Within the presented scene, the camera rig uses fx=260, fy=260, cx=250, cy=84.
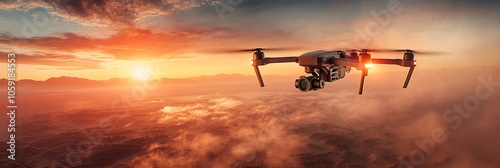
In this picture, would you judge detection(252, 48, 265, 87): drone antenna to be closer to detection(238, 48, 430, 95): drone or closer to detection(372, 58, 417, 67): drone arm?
detection(238, 48, 430, 95): drone

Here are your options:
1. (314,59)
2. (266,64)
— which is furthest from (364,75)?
(266,64)

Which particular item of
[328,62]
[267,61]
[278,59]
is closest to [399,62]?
[328,62]

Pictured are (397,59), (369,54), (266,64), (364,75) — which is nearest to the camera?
(364,75)

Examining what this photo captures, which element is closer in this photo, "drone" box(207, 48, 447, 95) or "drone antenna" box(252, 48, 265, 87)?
"drone" box(207, 48, 447, 95)

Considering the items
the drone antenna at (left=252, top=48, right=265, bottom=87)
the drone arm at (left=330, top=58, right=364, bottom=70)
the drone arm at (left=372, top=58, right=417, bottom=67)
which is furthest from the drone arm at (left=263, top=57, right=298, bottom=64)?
the drone arm at (left=372, top=58, right=417, bottom=67)

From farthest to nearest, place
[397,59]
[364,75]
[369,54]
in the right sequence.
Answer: [369,54] < [397,59] < [364,75]

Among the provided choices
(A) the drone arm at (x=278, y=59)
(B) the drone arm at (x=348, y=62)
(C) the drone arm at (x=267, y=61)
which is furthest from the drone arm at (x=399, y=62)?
(C) the drone arm at (x=267, y=61)

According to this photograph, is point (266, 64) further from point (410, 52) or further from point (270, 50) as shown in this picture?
point (410, 52)

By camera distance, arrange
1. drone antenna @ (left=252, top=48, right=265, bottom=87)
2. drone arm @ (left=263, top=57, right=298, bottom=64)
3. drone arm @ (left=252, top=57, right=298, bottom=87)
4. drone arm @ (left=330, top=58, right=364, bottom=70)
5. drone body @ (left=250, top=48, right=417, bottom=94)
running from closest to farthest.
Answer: drone arm @ (left=330, top=58, right=364, bottom=70)
drone body @ (left=250, top=48, right=417, bottom=94)
drone arm @ (left=263, top=57, right=298, bottom=64)
drone arm @ (left=252, top=57, right=298, bottom=87)
drone antenna @ (left=252, top=48, right=265, bottom=87)

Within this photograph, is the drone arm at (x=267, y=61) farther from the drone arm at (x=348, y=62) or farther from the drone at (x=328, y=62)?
the drone arm at (x=348, y=62)
